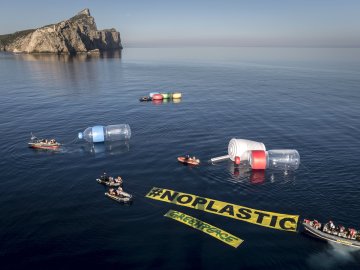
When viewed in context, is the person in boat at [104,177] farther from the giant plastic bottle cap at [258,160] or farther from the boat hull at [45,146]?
the giant plastic bottle cap at [258,160]

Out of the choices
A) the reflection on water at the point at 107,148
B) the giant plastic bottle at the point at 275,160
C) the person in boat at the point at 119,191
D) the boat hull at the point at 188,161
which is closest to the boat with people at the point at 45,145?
the reflection on water at the point at 107,148

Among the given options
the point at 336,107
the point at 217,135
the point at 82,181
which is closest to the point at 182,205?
the point at 82,181

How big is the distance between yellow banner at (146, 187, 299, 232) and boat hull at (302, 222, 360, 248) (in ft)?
6.06

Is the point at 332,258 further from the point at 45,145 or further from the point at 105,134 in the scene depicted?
the point at 45,145

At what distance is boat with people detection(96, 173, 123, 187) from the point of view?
150 ft

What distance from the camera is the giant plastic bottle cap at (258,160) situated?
50406mm

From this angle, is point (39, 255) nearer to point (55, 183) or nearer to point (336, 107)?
point (55, 183)

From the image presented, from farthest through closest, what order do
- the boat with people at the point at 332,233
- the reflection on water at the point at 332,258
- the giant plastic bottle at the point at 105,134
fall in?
the giant plastic bottle at the point at 105,134, the boat with people at the point at 332,233, the reflection on water at the point at 332,258

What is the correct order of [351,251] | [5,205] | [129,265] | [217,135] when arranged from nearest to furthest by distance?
1. [129,265]
2. [351,251]
3. [5,205]
4. [217,135]

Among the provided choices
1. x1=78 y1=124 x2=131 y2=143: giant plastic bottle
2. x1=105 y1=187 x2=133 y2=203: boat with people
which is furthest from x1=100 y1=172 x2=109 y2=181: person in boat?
x1=78 y1=124 x2=131 y2=143: giant plastic bottle

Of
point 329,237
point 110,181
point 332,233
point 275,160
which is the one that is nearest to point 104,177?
point 110,181

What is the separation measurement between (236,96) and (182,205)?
274 feet

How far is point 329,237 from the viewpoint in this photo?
112 ft

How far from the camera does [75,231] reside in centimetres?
3516
